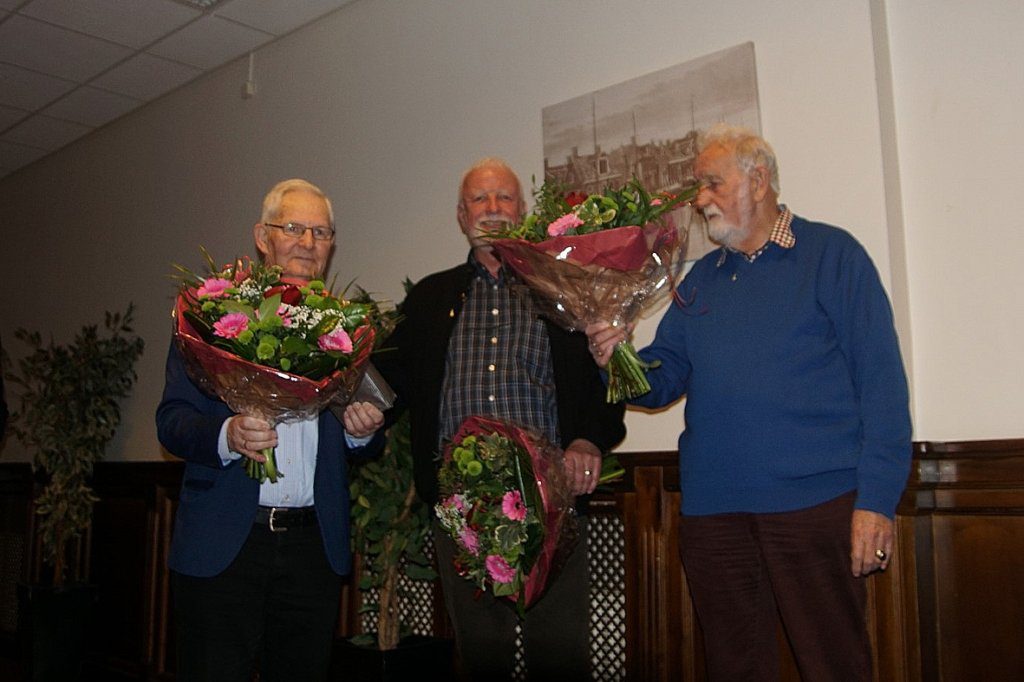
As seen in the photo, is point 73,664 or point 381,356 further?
point 73,664

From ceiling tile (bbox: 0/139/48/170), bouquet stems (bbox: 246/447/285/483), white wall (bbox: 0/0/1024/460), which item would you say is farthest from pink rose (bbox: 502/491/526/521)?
ceiling tile (bbox: 0/139/48/170)

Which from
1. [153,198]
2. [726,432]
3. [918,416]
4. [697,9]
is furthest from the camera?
[153,198]

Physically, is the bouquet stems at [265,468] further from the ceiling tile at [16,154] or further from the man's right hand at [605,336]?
the ceiling tile at [16,154]

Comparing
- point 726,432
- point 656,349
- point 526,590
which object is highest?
point 656,349

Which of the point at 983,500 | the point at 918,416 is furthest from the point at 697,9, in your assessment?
the point at 983,500

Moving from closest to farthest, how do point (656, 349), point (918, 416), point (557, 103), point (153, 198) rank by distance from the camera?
point (656, 349) < point (918, 416) < point (557, 103) < point (153, 198)

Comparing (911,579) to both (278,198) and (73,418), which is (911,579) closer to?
(278,198)

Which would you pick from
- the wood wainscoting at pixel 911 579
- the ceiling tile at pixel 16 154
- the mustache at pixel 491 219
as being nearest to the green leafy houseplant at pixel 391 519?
the wood wainscoting at pixel 911 579

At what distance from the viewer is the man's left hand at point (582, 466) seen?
7.73 feet

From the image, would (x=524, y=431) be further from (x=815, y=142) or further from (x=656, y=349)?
(x=815, y=142)

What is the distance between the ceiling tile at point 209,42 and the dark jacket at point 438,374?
2.66m

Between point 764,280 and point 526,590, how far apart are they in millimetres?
949

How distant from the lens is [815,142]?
2.79 meters

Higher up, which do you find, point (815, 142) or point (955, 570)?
point (815, 142)
